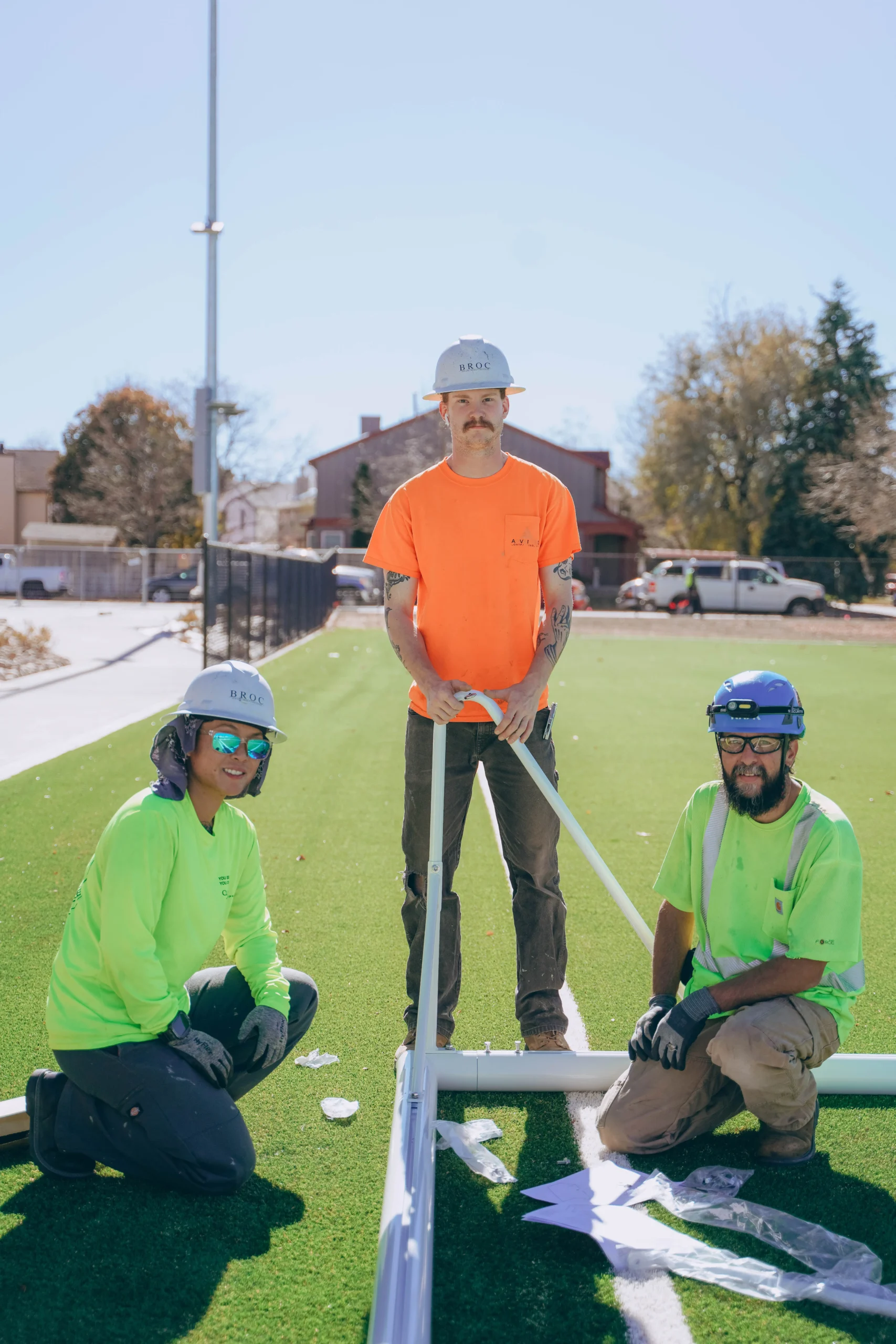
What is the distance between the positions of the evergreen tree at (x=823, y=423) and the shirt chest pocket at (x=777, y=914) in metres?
49.6

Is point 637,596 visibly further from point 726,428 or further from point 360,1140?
point 360,1140

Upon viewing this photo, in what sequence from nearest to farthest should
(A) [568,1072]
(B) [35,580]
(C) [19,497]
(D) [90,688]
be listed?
(A) [568,1072], (D) [90,688], (B) [35,580], (C) [19,497]

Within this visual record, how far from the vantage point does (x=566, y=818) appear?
3.55 meters

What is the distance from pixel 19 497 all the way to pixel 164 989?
216 ft

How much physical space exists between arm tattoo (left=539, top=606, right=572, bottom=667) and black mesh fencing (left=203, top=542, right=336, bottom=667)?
10.4 metres

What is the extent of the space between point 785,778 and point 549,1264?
4.74ft

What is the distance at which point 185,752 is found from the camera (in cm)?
314

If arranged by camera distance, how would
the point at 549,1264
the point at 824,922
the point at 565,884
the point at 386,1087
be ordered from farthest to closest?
the point at 565,884, the point at 386,1087, the point at 824,922, the point at 549,1264

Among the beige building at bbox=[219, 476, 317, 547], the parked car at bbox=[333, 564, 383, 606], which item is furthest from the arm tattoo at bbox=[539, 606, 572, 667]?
the parked car at bbox=[333, 564, 383, 606]

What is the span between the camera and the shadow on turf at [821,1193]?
2.59 metres

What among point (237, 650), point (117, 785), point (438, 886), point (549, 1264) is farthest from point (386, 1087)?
point (237, 650)

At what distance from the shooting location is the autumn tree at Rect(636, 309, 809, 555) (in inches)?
2077

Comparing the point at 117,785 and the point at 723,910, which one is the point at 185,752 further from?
the point at 117,785

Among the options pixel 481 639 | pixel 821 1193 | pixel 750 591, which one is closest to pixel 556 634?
pixel 481 639
